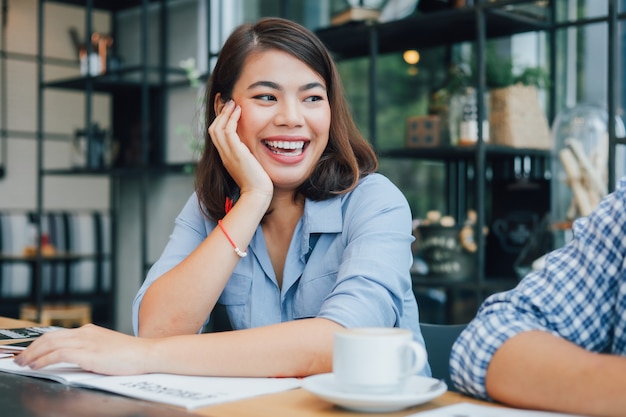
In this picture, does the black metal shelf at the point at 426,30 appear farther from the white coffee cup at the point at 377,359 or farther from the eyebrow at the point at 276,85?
the white coffee cup at the point at 377,359

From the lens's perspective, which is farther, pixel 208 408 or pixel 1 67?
pixel 1 67

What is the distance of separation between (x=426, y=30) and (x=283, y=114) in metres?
1.64

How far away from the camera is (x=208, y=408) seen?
35.7 inches

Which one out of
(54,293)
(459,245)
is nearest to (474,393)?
(459,245)

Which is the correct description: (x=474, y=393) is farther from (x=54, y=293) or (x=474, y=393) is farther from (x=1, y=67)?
(x=1, y=67)

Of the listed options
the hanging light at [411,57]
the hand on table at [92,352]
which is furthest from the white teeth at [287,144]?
the hanging light at [411,57]

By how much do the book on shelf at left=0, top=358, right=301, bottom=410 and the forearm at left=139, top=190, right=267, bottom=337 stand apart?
0.34m

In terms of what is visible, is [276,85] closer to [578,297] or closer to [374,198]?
[374,198]

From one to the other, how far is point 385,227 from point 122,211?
418 centimetres

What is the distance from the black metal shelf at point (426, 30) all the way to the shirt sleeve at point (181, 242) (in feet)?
4.87

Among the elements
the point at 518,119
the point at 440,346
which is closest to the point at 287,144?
the point at 440,346

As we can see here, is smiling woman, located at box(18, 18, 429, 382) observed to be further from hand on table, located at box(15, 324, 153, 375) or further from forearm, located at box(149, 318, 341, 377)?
hand on table, located at box(15, 324, 153, 375)

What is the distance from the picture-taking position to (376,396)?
858mm

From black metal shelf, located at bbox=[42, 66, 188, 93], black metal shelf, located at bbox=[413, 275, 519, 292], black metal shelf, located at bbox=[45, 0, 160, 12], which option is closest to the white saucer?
black metal shelf, located at bbox=[413, 275, 519, 292]
